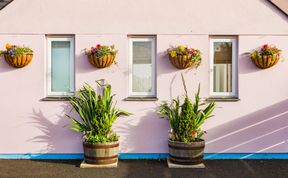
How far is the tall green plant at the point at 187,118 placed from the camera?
238 inches

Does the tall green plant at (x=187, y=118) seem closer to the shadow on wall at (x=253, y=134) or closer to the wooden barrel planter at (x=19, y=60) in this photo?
the shadow on wall at (x=253, y=134)

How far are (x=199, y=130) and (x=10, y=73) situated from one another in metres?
4.23

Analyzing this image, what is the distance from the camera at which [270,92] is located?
6680 millimetres

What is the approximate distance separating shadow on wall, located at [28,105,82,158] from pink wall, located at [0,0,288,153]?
0.07 feet

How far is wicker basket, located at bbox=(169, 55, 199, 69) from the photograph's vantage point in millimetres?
6277

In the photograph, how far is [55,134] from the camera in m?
6.63

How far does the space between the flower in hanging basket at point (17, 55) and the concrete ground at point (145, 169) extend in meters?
2.06

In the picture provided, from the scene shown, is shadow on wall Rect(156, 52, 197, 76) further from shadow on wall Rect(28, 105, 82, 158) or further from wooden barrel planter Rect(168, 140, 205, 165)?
shadow on wall Rect(28, 105, 82, 158)

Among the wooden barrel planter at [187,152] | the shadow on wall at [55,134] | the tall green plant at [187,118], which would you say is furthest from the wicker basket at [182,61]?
the shadow on wall at [55,134]

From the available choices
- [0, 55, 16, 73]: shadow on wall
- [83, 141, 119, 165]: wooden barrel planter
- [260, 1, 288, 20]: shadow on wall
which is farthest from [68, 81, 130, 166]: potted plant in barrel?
[260, 1, 288, 20]: shadow on wall

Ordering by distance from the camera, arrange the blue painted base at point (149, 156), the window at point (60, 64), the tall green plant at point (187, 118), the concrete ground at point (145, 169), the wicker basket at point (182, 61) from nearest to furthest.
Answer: the concrete ground at point (145, 169), the tall green plant at point (187, 118), the wicker basket at point (182, 61), the blue painted base at point (149, 156), the window at point (60, 64)

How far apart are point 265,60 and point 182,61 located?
5.66 feet

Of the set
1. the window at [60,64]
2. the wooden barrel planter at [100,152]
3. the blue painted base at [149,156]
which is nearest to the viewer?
the wooden barrel planter at [100,152]

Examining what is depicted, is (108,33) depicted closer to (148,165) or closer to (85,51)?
(85,51)
